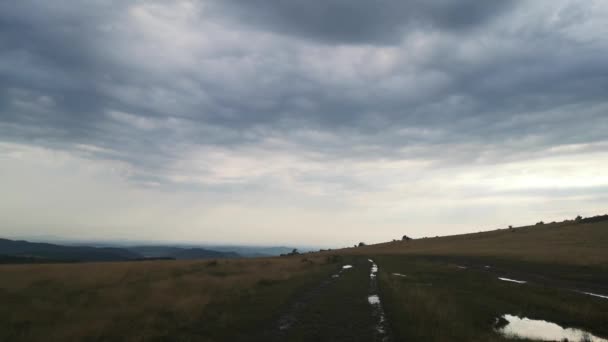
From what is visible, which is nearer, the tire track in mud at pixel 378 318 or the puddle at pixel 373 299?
→ the tire track in mud at pixel 378 318

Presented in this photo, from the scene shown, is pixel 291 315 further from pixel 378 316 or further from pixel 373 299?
pixel 373 299

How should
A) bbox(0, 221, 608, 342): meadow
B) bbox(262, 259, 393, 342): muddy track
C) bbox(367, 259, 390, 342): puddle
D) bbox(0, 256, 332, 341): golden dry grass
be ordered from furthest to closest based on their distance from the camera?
bbox(0, 256, 332, 341): golden dry grass, bbox(0, 221, 608, 342): meadow, bbox(262, 259, 393, 342): muddy track, bbox(367, 259, 390, 342): puddle

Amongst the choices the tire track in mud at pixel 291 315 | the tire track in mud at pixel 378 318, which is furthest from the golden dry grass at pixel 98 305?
the tire track in mud at pixel 378 318

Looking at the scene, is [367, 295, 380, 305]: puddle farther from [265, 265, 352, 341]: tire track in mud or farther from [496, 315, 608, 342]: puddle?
[496, 315, 608, 342]: puddle

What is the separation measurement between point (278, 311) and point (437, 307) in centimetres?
758

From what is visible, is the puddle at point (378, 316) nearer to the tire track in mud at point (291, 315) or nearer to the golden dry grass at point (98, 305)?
the tire track in mud at point (291, 315)

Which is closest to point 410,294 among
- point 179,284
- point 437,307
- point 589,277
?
point 437,307

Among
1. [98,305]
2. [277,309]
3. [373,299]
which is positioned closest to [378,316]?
[277,309]

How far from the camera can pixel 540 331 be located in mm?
16531

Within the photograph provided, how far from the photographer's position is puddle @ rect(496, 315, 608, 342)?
1510 cm

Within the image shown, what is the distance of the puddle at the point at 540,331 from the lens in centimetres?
1510

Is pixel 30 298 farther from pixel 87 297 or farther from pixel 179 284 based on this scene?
pixel 179 284

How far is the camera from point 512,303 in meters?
23.0

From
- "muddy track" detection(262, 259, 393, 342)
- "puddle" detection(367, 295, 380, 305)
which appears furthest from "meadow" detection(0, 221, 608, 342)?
"puddle" detection(367, 295, 380, 305)
